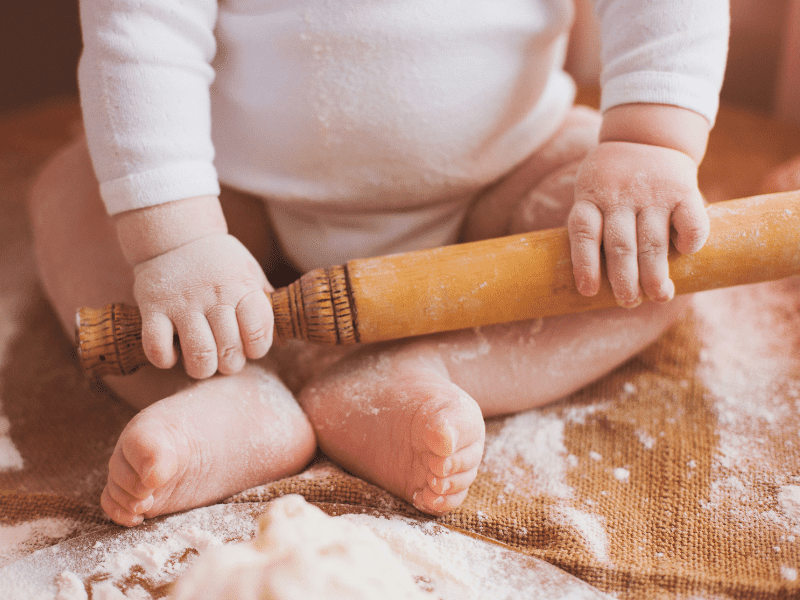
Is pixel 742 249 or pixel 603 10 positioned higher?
pixel 603 10

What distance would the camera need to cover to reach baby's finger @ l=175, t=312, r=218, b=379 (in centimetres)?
56

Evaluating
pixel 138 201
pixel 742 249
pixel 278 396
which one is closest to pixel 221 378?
pixel 278 396

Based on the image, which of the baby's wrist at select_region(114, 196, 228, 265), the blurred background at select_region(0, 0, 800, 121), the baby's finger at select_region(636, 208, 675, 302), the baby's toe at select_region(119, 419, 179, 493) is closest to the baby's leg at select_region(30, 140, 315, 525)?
the baby's toe at select_region(119, 419, 179, 493)

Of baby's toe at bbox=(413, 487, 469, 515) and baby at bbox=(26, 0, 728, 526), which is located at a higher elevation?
baby at bbox=(26, 0, 728, 526)

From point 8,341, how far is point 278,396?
1.36 ft

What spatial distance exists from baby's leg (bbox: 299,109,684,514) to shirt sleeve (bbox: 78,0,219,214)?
0.24m

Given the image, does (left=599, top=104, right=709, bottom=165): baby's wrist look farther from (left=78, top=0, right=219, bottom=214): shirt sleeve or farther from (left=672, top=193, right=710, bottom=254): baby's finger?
(left=78, top=0, right=219, bottom=214): shirt sleeve

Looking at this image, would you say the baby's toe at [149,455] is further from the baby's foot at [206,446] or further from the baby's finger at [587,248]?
the baby's finger at [587,248]

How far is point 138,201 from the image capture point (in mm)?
595

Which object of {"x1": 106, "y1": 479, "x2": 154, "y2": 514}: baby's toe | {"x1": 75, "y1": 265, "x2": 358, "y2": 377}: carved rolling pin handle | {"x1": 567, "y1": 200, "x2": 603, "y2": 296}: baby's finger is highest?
{"x1": 567, "y1": 200, "x2": 603, "y2": 296}: baby's finger

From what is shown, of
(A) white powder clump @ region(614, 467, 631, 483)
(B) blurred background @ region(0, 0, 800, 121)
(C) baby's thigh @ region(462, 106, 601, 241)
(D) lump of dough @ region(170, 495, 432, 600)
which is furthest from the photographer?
(B) blurred background @ region(0, 0, 800, 121)

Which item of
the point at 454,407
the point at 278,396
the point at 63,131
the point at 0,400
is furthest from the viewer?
the point at 63,131

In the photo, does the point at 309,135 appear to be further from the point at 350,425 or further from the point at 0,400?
the point at 0,400

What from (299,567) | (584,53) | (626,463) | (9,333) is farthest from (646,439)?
(584,53)
